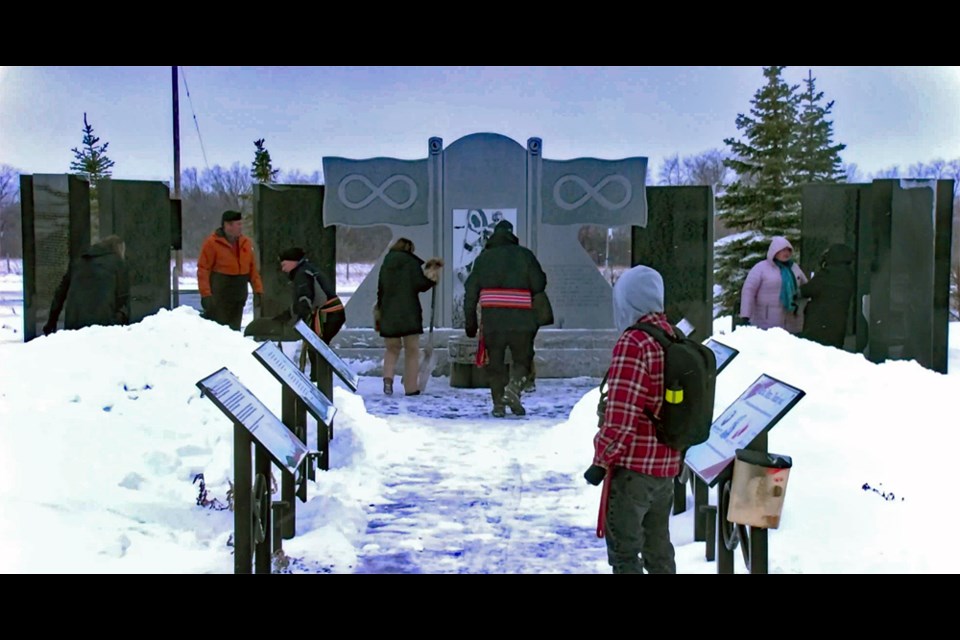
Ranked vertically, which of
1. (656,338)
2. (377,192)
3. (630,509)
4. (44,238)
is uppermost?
(377,192)

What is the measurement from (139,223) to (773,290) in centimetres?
773

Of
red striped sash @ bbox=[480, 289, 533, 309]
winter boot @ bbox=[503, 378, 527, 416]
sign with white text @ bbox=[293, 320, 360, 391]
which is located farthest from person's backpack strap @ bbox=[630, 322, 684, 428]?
winter boot @ bbox=[503, 378, 527, 416]

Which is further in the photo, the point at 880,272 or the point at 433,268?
the point at 880,272

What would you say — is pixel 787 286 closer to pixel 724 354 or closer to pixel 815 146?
pixel 724 354

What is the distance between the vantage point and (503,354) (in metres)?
8.91

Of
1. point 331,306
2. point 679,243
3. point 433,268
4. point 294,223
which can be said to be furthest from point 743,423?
point 294,223

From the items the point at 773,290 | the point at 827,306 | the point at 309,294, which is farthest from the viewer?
the point at 827,306

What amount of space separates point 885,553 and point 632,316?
1995mm

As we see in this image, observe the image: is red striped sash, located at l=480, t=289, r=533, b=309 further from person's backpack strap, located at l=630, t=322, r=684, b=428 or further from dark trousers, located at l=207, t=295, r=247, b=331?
person's backpack strap, located at l=630, t=322, r=684, b=428

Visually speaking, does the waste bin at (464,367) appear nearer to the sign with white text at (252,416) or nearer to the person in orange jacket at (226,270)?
the person in orange jacket at (226,270)

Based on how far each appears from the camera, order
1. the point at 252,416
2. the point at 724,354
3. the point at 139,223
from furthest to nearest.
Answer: the point at 139,223
the point at 724,354
the point at 252,416

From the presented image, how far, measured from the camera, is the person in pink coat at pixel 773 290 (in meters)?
10.1

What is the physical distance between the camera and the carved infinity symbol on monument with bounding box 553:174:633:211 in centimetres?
1166

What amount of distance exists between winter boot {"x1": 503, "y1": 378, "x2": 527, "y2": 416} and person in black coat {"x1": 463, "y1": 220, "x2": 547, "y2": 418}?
70 millimetres
